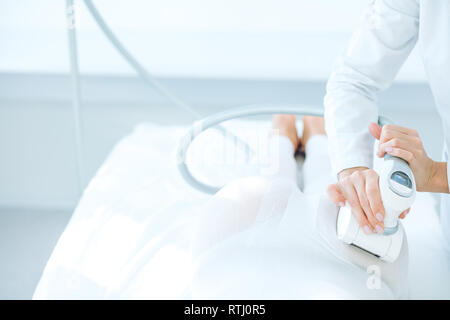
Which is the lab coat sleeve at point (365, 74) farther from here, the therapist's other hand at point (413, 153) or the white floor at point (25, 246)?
the white floor at point (25, 246)

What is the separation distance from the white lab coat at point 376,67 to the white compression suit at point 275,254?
0.14m

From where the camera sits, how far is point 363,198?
2.56 feet

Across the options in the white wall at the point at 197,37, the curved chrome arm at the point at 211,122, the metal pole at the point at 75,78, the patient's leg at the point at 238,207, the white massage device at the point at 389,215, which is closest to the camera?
the white massage device at the point at 389,215

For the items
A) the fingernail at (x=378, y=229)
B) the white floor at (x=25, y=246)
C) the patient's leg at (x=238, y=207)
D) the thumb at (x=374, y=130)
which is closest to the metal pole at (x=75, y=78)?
the white floor at (x=25, y=246)

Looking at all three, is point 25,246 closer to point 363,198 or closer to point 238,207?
point 238,207

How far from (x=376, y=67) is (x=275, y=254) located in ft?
1.41

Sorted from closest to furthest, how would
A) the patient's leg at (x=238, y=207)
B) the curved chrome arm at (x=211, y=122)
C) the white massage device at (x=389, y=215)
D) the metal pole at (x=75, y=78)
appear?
the white massage device at (x=389, y=215), the patient's leg at (x=238, y=207), the curved chrome arm at (x=211, y=122), the metal pole at (x=75, y=78)

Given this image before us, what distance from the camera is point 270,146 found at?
1.35 metres

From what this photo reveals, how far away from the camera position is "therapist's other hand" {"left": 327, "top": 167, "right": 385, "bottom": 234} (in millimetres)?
759

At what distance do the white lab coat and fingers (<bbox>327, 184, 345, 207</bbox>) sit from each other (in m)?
0.11

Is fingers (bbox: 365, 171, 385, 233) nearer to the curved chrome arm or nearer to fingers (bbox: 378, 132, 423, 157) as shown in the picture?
fingers (bbox: 378, 132, 423, 157)

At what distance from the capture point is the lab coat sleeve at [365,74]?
3.08ft

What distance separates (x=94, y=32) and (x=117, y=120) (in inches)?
12.9

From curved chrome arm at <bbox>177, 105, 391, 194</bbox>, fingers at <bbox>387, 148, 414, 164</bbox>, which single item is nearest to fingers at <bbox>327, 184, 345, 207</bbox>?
fingers at <bbox>387, 148, 414, 164</bbox>
